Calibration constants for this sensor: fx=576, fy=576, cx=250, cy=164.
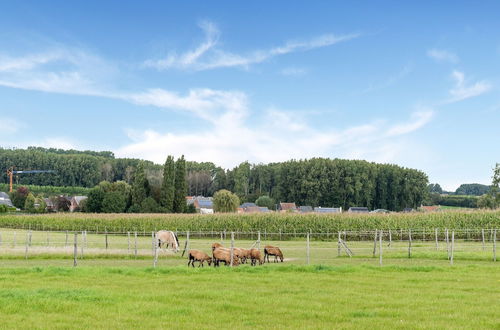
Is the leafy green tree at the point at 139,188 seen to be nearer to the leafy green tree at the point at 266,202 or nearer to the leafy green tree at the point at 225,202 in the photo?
the leafy green tree at the point at 225,202

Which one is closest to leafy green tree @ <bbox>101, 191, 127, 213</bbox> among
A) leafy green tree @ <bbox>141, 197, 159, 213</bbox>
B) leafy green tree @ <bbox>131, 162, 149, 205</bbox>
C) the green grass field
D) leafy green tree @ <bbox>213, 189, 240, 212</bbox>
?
leafy green tree @ <bbox>131, 162, 149, 205</bbox>

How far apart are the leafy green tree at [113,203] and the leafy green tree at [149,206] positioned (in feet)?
20.8

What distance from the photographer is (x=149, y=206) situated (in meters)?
84.9

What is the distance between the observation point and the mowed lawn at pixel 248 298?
1269 centimetres

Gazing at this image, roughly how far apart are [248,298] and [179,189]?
7292 cm

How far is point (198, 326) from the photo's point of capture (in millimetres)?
12133

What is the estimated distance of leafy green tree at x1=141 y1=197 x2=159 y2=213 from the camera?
84894mm

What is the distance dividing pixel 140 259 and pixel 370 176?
4155 inches

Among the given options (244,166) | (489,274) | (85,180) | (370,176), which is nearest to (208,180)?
(244,166)

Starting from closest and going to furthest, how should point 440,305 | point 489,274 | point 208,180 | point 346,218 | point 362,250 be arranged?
point 440,305 → point 489,274 → point 362,250 → point 346,218 → point 208,180

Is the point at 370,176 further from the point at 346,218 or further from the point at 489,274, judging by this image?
the point at 489,274

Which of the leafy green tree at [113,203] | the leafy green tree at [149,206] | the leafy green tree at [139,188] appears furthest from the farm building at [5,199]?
the leafy green tree at [149,206]

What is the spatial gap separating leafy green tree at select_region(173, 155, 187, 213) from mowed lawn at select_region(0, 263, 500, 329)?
63.5 meters

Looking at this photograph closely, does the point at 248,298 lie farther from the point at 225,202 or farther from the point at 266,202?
the point at 266,202
